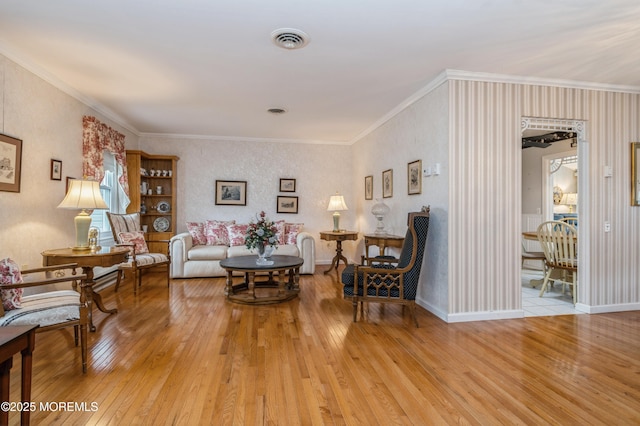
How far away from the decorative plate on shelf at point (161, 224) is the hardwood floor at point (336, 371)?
9.61 ft

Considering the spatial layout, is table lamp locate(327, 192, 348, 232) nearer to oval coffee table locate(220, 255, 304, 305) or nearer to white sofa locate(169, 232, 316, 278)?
white sofa locate(169, 232, 316, 278)

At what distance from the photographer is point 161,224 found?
21.1ft

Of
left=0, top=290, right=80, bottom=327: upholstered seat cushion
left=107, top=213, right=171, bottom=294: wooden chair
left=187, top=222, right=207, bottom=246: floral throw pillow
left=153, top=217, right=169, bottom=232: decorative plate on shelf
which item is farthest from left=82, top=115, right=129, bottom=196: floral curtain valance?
left=0, top=290, right=80, bottom=327: upholstered seat cushion

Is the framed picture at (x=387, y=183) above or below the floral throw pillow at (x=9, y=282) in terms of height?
above

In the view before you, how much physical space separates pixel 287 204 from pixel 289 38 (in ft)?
14.3

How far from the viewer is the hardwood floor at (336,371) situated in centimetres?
192

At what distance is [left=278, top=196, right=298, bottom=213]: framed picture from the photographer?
693 cm

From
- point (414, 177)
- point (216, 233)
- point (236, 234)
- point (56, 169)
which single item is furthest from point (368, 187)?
point (56, 169)

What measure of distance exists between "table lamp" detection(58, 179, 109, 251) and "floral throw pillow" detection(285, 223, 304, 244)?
11.0ft

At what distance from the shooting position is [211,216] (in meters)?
6.73

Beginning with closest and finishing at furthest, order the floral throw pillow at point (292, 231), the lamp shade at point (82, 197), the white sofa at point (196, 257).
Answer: the lamp shade at point (82, 197) → the white sofa at point (196, 257) → the floral throw pillow at point (292, 231)

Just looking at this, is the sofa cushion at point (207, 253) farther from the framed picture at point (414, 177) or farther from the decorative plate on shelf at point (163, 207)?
the framed picture at point (414, 177)

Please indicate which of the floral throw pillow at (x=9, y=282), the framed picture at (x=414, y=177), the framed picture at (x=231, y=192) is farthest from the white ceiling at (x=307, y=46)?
the framed picture at (x=231, y=192)

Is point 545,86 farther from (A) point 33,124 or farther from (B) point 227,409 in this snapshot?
(A) point 33,124
